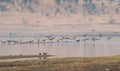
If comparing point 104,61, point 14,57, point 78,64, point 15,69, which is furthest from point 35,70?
point 14,57

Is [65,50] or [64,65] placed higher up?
[64,65]

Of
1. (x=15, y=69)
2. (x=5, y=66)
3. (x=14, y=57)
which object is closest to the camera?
(x=15, y=69)

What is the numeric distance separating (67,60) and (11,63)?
6637mm

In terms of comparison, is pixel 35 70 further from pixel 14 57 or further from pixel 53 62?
pixel 14 57

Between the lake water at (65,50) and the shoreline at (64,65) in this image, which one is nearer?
the shoreline at (64,65)

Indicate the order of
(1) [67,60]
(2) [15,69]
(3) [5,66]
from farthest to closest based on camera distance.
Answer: (1) [67,60] → (3) [5,66] → (2) [15,69]

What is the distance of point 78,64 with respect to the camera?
4847 centimetres

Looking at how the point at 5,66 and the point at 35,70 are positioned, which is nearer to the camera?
the point at 35,70

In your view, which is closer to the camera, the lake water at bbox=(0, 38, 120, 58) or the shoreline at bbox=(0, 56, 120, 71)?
the shoreline at bbox=(0, 56, 120, 71)

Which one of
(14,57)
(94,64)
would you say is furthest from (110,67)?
(14,57)

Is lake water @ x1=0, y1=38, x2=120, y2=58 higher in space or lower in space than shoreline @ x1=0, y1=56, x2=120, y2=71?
lower

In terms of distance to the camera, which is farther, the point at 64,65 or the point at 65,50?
the point at 65,50

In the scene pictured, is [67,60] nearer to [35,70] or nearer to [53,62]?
[53,62]

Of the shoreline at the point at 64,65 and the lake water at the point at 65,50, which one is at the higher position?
the shoreline at the point at 64,65
